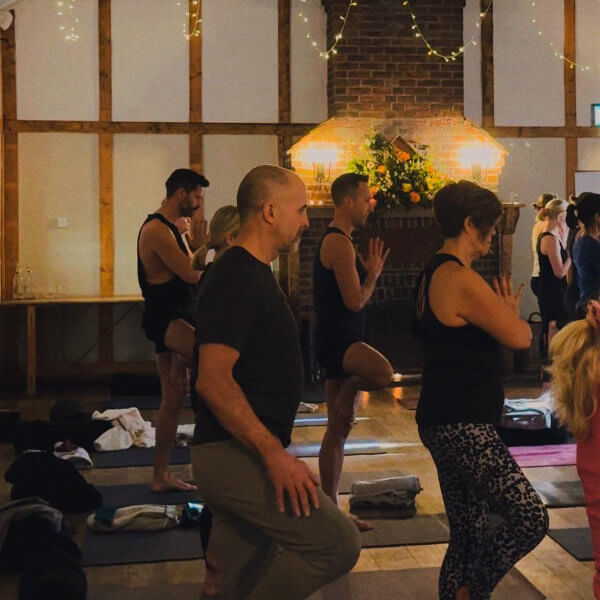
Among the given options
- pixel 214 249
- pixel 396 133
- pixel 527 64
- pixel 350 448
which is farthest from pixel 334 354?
pixel 527 64

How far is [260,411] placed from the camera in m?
2.38

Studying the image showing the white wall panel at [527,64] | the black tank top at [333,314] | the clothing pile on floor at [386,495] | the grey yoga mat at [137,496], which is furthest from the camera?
the white wall panel at [527,64]

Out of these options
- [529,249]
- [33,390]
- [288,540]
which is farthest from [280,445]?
[529,249]

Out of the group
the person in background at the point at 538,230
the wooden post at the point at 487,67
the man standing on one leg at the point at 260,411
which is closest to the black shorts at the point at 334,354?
the man standing on one leg at the point at 260,411

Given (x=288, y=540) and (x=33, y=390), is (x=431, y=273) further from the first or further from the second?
(x=33, y=390)

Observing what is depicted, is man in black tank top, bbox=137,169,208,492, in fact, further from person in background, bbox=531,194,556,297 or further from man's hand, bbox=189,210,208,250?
person in background, bbox=531,194,556,297

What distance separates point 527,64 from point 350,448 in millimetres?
5518

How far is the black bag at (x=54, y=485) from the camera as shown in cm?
478

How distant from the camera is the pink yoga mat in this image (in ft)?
18.3

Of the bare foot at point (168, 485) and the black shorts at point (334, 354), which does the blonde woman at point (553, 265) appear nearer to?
the bare foot at point (168, 485)

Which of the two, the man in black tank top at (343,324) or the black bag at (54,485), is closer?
the man in black tank top at (343,324)

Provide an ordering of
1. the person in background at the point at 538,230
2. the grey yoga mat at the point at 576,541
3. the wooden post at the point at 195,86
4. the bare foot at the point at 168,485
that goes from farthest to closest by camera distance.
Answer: the wooden post at the point at 195,86, the person in background at the point at 538,230, the bare foot at the point at 168,485, the grey yoga mat at the point at 576,541

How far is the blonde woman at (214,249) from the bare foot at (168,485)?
1287mm

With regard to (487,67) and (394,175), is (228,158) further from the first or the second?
(487,67)
